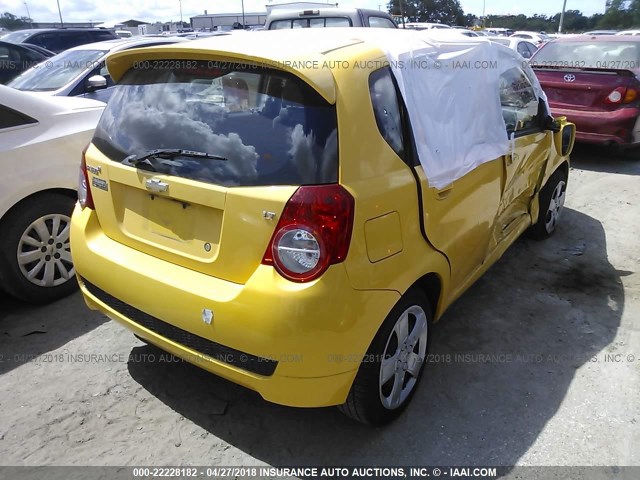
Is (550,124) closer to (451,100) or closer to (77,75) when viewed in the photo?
(451,100)

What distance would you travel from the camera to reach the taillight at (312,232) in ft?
6.67

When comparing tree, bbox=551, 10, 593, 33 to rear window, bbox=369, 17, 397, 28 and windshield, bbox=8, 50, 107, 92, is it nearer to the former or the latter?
rear window, bbox=369, 17, 397, 28

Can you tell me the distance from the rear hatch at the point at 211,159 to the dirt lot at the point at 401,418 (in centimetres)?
89

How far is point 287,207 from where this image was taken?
6.68ft

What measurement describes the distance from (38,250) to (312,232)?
252 centimetres

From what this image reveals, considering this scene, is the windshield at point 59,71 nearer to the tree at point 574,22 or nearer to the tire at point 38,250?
the tire at point 38,250

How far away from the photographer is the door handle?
262 centimetres

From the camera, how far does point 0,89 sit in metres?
3.62

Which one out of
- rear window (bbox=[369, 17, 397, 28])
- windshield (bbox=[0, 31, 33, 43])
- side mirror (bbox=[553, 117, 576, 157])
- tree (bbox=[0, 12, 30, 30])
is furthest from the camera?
tree (bbox=[0, 12, 30, 30])

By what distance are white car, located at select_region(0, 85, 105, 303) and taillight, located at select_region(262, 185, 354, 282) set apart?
237 centimetres

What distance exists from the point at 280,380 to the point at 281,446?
560 millimetres

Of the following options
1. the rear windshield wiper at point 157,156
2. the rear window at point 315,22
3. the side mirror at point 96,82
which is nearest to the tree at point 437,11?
the rear window at point 315,22

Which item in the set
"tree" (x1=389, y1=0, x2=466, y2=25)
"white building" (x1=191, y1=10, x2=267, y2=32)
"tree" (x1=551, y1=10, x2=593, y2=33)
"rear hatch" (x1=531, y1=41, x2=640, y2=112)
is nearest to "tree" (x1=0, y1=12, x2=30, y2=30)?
"white building" (x1=191, y1=10, x2=267, y2=32)

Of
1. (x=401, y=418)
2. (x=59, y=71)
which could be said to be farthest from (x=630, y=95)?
(x=59, y=71)
